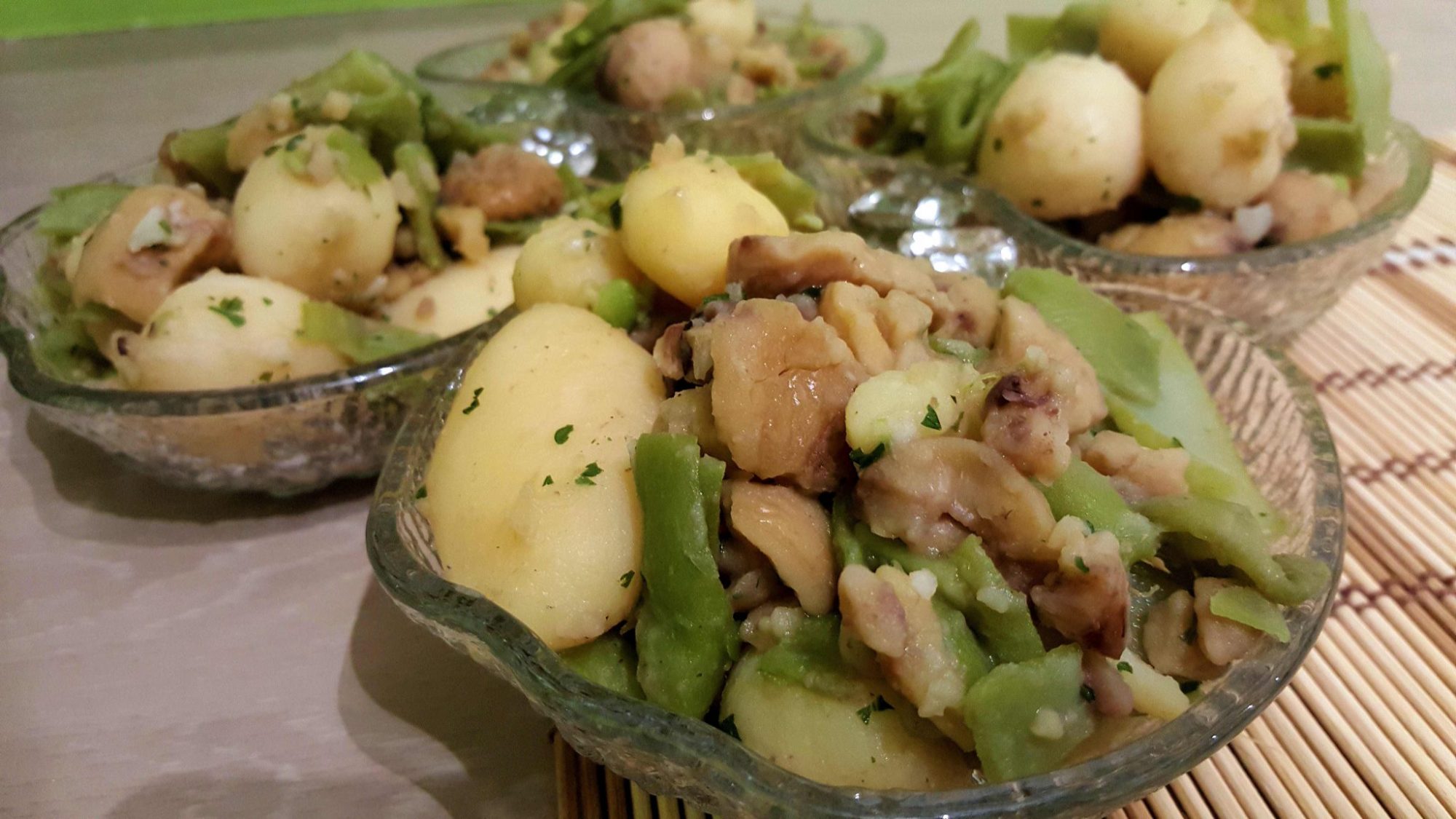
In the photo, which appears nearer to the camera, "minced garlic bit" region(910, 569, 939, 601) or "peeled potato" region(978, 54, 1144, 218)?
"minced garlic bit" region(910, 569, 939, 601)

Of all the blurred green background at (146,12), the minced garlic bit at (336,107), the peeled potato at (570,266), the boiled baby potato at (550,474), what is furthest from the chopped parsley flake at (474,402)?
the blurred green background at (146,12)

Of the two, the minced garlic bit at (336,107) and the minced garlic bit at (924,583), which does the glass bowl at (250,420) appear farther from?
the minced garlic bit at (924,583)

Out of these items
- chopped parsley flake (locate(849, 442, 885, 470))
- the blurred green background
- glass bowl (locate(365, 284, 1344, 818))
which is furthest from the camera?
the blurred green background

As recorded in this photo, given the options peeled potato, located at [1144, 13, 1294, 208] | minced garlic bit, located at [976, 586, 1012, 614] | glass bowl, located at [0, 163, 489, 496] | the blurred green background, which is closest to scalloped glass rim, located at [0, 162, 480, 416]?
glass bowl, located at [0, 163, 489, 496]

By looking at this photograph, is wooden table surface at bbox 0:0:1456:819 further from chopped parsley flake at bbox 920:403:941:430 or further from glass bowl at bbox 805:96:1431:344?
glass bowl at bbox 805:96:1431:344

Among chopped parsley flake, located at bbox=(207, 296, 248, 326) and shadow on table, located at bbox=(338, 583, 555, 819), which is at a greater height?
chopped parsley flake, located at bbox=(207, 296, 248, 326)

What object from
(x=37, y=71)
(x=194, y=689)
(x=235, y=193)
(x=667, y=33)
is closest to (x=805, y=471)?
(x=194, y=689)

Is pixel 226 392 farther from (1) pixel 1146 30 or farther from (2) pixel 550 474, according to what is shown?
(1) pixel 1146 30
